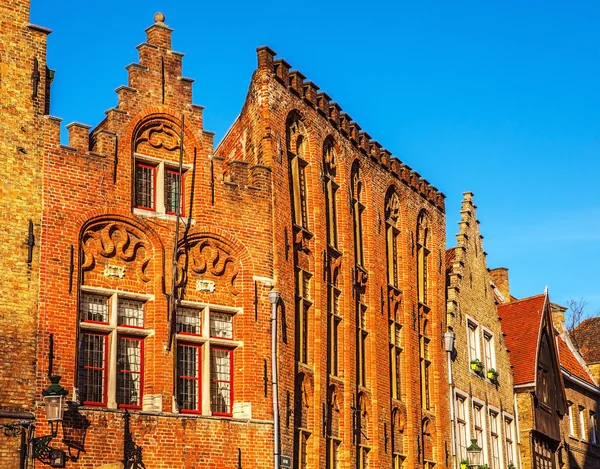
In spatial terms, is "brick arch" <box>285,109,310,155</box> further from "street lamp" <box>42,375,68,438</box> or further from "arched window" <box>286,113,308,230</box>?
"street lamp" <box>42,375,68,438</box>

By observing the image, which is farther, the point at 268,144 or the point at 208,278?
the point at 268,144

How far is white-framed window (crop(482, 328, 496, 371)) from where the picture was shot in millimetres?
34844

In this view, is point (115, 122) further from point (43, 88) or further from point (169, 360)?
point (169, 360)

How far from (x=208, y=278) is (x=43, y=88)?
15.7 ft

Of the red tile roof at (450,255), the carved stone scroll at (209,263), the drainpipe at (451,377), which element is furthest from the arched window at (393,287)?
the carved stone scroll at (209,263)

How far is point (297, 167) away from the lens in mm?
25234

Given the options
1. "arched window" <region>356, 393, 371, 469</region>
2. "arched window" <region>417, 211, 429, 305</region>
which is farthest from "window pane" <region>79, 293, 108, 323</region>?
"arched window" <region>417, 211, 429, 305</region>

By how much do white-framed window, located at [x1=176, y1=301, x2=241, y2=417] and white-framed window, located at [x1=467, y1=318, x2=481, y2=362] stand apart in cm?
1300

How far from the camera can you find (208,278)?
22.2 metres

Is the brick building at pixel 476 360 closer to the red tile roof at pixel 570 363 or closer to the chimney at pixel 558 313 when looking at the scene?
the red tile roof at pixel 570 363

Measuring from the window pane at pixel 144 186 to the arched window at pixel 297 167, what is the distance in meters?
3.71

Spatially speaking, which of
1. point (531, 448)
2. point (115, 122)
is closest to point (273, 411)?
point (115, 122)

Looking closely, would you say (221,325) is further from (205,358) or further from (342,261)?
(342,261)

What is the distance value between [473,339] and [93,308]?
16.4 m
